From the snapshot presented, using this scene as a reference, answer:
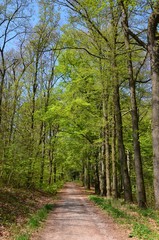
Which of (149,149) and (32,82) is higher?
(32,82)

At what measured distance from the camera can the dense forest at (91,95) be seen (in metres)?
12.4

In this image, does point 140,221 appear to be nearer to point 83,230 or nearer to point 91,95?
point 83,230

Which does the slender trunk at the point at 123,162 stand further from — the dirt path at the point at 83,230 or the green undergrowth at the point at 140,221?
the dirt path at the point at 83,230

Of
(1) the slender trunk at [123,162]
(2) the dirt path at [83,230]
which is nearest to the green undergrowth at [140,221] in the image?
(2) the dirt path at [83,230]

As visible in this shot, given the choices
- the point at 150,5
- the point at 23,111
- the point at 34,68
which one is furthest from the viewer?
the point at 34,68

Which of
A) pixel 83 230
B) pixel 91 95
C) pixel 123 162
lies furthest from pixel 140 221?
pixel 91 95

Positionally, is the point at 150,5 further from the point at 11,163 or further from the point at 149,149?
the point at 149,149

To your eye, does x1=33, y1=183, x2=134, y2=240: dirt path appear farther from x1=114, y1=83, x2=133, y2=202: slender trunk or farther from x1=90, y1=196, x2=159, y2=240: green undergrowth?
x1=114, y1=83, x2=133, y2=202: slender trunk

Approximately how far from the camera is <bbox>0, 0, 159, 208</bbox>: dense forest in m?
12.4

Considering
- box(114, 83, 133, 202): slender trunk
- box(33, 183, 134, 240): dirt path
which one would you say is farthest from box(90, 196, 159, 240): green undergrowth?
box(114, 83, 133, 202): slender trunk

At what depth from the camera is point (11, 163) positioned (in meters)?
15.1

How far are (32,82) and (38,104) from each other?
8.62 ft

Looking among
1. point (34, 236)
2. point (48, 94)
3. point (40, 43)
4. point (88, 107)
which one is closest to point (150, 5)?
point (34, 236)

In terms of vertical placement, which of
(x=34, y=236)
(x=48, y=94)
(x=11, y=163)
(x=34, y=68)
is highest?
(x=34, y=68)
